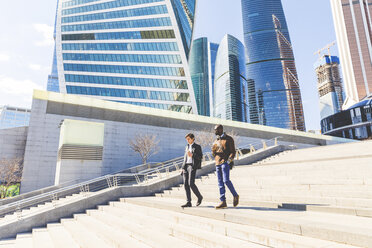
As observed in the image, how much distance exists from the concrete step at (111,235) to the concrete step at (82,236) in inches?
3.8

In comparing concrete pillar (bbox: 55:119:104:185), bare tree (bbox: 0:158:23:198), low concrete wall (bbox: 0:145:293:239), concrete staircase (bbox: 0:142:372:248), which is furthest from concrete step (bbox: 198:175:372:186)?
bare tree (bbox: 0:158:23:198)

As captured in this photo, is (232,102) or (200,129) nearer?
(200,129)

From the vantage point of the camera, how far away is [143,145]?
20.1 meters

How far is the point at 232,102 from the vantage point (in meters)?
151

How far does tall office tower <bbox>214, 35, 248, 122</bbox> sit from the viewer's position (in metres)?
150

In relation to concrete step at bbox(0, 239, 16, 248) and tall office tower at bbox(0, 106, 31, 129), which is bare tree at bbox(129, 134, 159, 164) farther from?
tall office tower at bbox(0, 106, 31, 129)

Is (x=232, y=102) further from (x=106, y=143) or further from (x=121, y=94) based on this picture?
(x=106, y=143)

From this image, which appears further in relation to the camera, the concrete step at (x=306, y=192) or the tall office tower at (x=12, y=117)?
the tall office tower at (x=12, y=117)

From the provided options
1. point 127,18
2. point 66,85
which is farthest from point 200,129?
point 127,18

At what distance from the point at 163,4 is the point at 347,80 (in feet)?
432

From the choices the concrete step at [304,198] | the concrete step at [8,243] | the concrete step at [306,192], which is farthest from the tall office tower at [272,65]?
the concrete step at [8,243]

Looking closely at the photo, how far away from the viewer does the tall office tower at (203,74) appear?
184m

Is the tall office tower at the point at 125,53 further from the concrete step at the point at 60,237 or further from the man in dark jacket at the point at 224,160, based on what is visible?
the man in dark jacket at the point at 224,160

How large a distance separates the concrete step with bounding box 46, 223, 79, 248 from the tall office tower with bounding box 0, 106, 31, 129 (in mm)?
180521
